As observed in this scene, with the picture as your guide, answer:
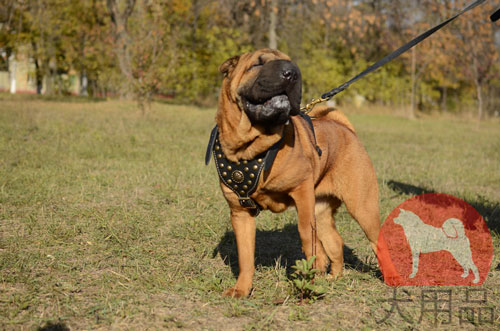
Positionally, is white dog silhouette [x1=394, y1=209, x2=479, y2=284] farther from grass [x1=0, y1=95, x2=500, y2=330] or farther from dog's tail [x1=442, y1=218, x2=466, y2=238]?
grass [x1=0, y1=95, x2=500, y2=330]

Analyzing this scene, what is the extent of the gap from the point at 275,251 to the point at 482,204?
338 centimetres

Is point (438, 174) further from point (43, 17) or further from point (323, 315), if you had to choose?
point (43, 17)

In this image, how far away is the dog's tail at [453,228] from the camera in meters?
4.95

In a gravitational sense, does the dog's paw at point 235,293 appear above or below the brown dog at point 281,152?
below

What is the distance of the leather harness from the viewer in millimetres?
2902

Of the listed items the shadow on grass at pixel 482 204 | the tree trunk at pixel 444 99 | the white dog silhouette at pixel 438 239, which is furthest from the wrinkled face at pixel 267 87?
the tree trunk at pixel 444 99

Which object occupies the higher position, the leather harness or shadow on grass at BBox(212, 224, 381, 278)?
the leather harness

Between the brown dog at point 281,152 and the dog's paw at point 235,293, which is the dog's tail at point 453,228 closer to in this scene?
the brown dog at point 281,152

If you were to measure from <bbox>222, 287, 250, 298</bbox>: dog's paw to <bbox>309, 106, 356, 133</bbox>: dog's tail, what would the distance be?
1690 mm

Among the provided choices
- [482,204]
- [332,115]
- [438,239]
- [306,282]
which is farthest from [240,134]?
[482,204]

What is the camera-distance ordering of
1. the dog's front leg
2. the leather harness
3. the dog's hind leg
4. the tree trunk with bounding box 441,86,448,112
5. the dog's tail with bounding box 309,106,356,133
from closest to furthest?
the leather harness
the dog's front leg
the dog's hind leg
the dog's tail with bounding box 309,106,356,133
the tree trunk with bounding box 441,86,448,112

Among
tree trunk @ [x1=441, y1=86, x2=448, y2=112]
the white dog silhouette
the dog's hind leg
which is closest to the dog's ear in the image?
the dog's hind leg

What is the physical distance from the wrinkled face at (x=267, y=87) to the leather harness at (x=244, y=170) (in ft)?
0.76

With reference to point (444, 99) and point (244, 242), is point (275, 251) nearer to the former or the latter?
point (244, 242)
